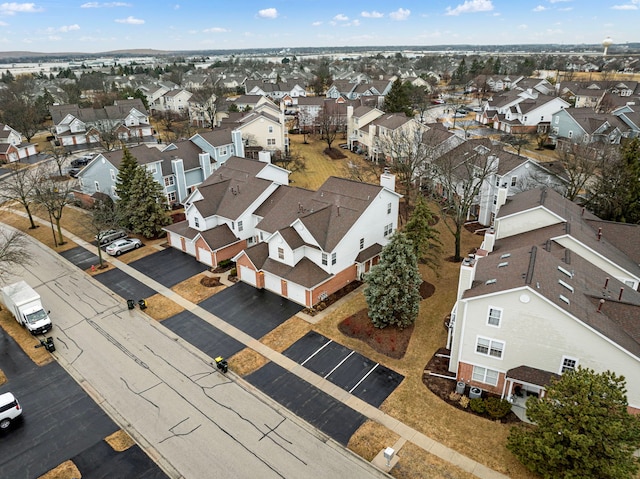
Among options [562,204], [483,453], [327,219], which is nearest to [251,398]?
[483,453]

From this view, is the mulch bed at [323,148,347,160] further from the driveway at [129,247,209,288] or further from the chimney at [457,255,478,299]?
the chimney at [457,255,478,299]

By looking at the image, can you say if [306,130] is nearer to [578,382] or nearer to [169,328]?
[169,328]

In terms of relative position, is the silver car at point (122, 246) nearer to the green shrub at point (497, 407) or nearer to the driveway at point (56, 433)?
the driveway at point (56, 433)

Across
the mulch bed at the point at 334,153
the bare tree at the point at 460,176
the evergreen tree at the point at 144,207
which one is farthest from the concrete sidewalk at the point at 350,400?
the mulch bed at the point at 334,153

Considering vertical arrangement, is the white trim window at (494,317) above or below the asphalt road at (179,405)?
above

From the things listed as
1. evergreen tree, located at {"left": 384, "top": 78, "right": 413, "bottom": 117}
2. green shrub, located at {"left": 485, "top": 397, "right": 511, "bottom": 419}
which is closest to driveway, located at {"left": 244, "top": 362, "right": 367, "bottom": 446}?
green shrub, located at {"left": 485, "top": 397, "right": 511, "bottom": 419}

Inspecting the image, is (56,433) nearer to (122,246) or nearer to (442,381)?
(442,381)
